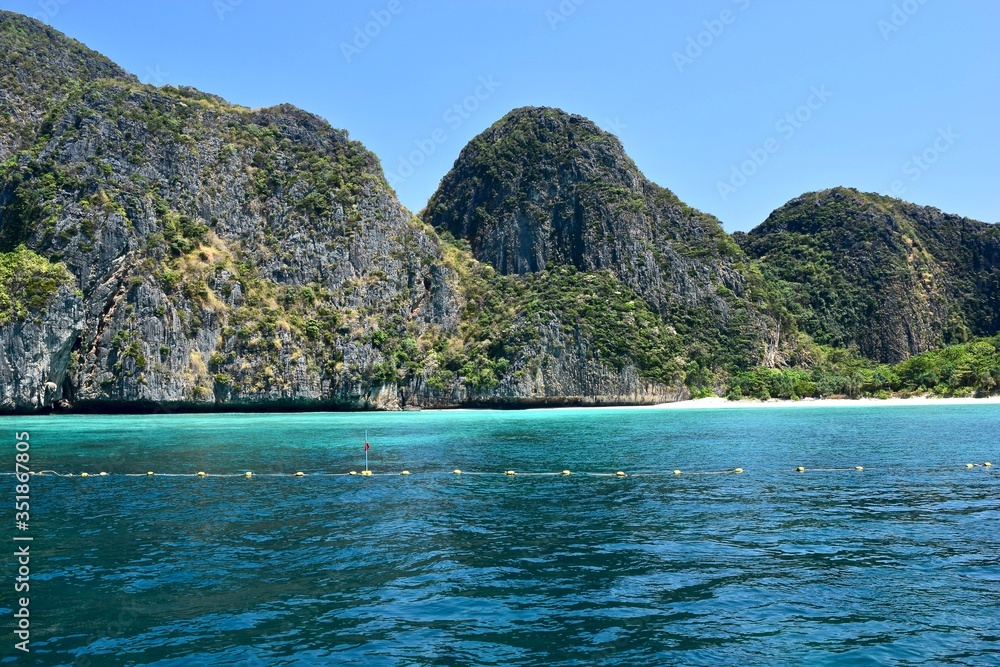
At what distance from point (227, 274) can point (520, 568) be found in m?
106

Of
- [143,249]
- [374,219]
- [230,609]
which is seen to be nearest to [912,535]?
[230,609]

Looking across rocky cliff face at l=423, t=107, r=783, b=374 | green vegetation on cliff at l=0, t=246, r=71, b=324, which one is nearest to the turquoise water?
green vegetation on cliff at l=0, t=246, r=71, b=324

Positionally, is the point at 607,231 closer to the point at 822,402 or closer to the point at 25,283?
the point at 822,402

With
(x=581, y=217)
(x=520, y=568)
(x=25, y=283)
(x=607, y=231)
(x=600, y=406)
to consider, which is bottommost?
(x=520, y=568)

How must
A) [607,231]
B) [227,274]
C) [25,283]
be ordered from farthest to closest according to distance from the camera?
[607,231]
[227,274]
[25,283]

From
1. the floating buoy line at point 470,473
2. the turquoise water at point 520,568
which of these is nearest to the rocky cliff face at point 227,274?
the floating buoy line at point 470,473

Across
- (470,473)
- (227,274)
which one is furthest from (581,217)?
(470,473)

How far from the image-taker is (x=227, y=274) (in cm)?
11012

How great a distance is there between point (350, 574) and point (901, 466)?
2880cm

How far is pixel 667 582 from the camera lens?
14539 mm

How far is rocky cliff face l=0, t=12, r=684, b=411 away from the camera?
96312mm

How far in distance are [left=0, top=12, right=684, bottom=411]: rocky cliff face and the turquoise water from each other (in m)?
73.3

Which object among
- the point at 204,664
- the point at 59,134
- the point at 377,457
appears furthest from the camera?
the point at 59,134

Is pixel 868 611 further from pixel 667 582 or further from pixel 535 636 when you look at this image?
pixel 535 636
